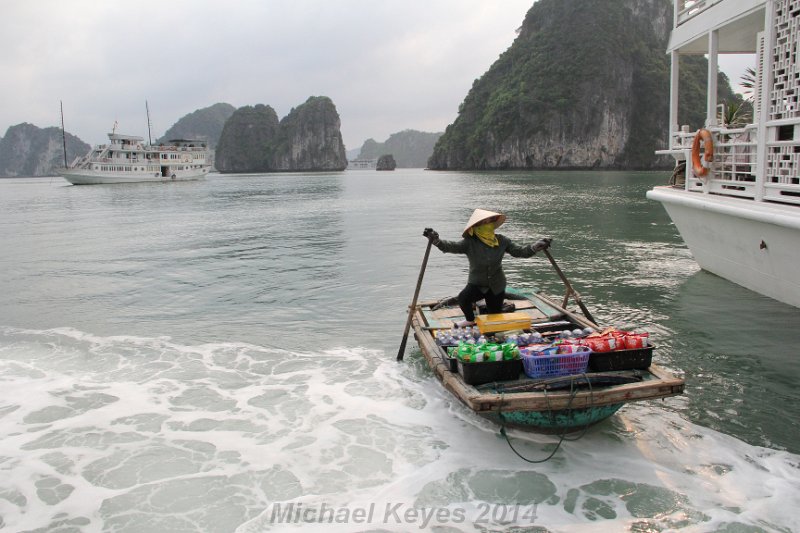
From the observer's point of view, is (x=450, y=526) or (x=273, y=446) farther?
(x=273, y=446)

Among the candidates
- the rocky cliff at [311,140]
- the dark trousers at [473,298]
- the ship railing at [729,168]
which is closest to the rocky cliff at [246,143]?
the rocky cliff at [311,140]

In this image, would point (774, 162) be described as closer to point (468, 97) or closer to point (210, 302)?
point (210, 302)

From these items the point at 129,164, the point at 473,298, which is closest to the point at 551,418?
the point at 473,298

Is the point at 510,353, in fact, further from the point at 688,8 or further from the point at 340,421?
the point at 688,8

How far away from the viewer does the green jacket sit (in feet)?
23.4

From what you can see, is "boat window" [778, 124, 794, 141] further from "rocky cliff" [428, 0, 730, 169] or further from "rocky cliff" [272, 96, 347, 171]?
"rocky cliff" [272, 96, 347, 171]

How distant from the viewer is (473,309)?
303 inches

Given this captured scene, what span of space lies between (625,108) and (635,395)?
122242 mm

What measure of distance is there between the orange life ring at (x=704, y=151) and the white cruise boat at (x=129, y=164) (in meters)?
77.0

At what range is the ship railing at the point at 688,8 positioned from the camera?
38.0 ft

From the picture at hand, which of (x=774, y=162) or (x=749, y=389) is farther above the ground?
(x=774, y=162)

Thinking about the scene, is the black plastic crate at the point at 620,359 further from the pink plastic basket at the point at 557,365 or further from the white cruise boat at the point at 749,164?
the white cruise boat at the point at 749,164

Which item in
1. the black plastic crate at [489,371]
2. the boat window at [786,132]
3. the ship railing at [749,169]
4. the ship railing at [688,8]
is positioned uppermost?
the ship railing at [688,8]

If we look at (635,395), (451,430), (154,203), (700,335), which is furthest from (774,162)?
(154,203)
